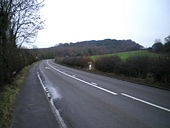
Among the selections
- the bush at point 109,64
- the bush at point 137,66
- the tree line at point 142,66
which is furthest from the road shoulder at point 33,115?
the bush at point 109,64

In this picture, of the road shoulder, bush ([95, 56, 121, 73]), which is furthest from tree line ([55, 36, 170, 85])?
the road shoulder

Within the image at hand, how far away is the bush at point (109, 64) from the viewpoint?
23.3 m

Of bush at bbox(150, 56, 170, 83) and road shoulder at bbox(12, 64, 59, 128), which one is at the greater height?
bush at bbox(150, 56, 170, 83)

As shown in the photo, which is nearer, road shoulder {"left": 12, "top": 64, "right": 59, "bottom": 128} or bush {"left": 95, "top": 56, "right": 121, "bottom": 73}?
road shoulder {"left": 12, "top": 64, "right": 59, "bottom": 128}

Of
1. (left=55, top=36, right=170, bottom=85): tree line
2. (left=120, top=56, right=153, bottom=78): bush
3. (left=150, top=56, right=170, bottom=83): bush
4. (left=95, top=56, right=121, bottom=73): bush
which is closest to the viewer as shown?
(left=150, top=56, right=170, bottom=83): bush

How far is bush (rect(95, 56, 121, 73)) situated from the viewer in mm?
23312

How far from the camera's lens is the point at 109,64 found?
83.3ft

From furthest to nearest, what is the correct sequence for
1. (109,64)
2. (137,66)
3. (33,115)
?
(109,64), (137,66), (33,115)

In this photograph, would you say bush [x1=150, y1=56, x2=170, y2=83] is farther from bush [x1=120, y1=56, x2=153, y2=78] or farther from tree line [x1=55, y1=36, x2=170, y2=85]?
bush [x1=120, y1=56, x2=153, y2=78]

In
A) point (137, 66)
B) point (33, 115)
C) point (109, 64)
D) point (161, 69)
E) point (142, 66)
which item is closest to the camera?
point (33, 115)

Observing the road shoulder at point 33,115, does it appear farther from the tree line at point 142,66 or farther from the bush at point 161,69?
the tree line at point 142,66

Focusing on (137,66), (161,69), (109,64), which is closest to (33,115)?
(161,69)

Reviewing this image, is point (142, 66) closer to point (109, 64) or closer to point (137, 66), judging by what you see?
point (137, 66)

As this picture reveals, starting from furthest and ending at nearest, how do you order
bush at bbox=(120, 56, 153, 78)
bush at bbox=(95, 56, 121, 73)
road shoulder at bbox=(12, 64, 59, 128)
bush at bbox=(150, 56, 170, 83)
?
bush at bbox=(95, 56, 121, 73)
bush at bbox=(120, 56, 153, 78)
bush at bbox=(150, 56, 170, 83)
road shoulder at bbox=(12, 64, 59, 128)
